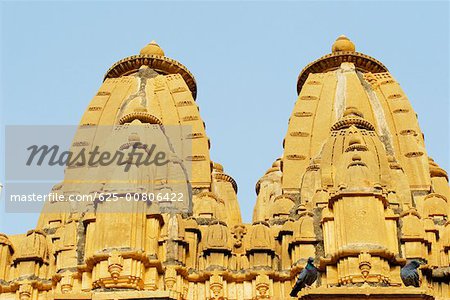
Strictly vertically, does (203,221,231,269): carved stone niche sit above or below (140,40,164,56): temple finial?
below

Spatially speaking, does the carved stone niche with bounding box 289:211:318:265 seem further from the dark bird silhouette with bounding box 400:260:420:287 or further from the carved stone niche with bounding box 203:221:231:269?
the dark bird silhouette with bounding box 400:260:420:287

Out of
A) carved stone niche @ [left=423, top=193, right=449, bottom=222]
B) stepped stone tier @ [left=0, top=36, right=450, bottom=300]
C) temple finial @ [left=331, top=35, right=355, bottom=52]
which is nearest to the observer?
stepped stone tier @ [left=0, top=36, right=450, bottom=300]

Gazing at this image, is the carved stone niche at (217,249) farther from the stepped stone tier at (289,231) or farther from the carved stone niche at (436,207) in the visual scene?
the carved stone niche at (436,207)

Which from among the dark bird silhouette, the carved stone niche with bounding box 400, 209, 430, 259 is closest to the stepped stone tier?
the carved stone niche with bounding box 400, 209, 430, 259

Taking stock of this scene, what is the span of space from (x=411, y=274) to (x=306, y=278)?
2360mm

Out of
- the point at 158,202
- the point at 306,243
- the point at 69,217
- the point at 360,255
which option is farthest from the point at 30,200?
the point at 360,255

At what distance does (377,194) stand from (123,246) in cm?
611

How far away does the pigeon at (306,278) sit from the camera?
2703cm

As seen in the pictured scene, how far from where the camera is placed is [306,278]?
27031 mm

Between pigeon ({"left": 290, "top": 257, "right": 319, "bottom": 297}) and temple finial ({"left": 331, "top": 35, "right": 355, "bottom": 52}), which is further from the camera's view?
temple finial ({"left": 331, "top": 35, "right": 355, "bottom": 52})

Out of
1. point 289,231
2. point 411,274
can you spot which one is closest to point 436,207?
point 289,231

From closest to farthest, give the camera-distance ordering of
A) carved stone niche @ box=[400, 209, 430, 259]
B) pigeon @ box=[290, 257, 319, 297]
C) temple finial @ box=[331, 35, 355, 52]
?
1. pigeon @ box=[290, 257, 319, 297]
2. carved stone niche @ box=[400, 209, 430, 259]
3. temple finial @ box=[331, 35, 355, 52]

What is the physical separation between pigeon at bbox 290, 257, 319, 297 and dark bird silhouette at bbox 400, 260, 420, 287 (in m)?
2.01

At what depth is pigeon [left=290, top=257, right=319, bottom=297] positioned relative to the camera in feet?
88.7
